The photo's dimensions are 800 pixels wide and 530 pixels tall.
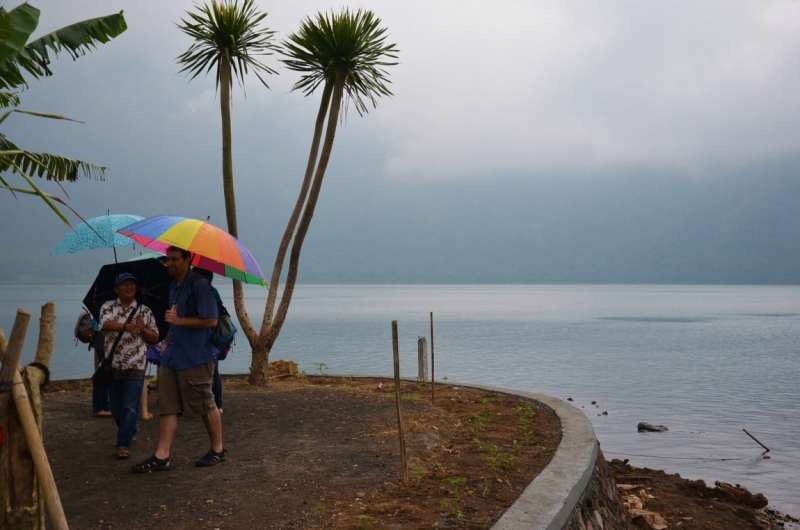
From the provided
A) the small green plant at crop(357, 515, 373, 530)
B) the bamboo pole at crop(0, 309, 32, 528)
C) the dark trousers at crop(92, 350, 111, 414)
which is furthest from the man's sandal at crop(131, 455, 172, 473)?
the dark trousers at crop(92, 350, 111, 414)

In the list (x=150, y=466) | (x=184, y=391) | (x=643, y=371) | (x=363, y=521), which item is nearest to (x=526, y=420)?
(x=363, y=521)

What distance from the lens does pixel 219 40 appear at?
12.0 m

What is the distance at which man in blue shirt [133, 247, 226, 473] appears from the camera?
5.89 m

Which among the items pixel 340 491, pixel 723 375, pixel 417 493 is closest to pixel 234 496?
pixel 340 491

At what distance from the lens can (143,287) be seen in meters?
7.57

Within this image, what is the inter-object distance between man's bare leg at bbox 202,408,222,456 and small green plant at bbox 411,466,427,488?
5.77 ft

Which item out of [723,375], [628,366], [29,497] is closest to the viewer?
[29,497]

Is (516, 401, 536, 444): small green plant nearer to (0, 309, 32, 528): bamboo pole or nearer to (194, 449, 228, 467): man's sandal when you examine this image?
(194, 449, 228, 467): man's sandal

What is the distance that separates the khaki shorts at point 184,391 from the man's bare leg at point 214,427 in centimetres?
16

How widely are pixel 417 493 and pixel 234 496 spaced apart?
1425 millimetres

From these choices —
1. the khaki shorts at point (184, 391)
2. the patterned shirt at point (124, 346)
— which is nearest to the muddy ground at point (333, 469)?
the khaki shorts at point (184, 391)

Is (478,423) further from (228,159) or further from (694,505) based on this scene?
(228,159)

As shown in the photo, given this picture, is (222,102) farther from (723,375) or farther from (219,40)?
(723,375)

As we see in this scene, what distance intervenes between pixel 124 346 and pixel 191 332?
873 mm
